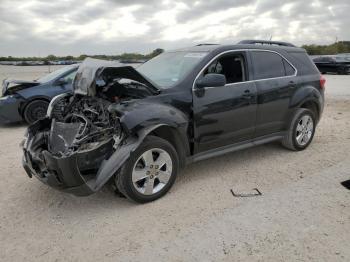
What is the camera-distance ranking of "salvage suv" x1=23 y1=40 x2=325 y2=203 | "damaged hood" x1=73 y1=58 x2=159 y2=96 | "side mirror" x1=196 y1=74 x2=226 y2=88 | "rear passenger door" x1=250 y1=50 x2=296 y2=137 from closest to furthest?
"salvage suv" x1=23 y1=40 x2=325 y2=203 → "damaged hood" x1=73 y1=58 x2=159 y2=96 → "side mirror" x1=196 y1=74 x2=226 y2=88 → "rear passenger door" x1=250 y1=50 x2=296 y2=137

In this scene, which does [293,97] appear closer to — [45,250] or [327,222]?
[327,222]

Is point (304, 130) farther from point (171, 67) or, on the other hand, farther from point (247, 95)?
point (171, 67)

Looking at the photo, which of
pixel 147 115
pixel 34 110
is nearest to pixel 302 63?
pixel 147 115

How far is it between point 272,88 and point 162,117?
2.05 m

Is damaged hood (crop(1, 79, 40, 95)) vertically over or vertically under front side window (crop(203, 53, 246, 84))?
under

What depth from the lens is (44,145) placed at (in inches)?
166

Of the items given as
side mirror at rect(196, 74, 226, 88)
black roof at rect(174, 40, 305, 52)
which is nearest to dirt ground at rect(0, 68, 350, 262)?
side mirror at rect(196, 74, 226, 88)

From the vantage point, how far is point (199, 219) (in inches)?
139

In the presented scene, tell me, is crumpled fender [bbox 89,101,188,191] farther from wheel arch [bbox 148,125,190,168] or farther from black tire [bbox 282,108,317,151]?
black tire [bbox 282,108,317,151]

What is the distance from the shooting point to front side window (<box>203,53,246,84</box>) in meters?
4.73

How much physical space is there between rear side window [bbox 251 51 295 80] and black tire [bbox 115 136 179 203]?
1.86 meters

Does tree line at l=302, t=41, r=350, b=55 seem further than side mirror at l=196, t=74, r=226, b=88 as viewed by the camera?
Yes

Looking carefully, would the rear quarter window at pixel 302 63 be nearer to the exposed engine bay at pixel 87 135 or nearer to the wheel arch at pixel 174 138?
the wheel arch at pixel 174 138

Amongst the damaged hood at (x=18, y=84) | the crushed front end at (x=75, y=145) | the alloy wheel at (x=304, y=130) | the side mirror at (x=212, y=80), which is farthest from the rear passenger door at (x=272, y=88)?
the damaged hood at (x=18, y=84)
